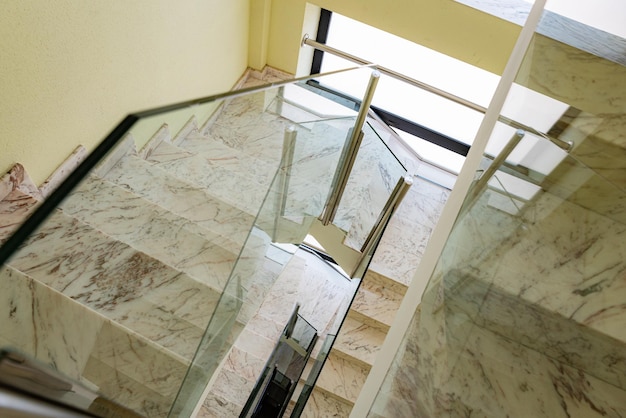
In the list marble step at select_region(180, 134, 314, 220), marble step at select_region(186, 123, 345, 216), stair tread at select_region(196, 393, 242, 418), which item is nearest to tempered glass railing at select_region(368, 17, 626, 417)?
marble step at select_region(186, 123, 345, 216)

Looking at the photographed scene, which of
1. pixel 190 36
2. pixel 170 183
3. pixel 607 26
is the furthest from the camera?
pixel 190 36

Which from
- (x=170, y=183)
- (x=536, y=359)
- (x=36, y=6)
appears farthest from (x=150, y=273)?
(x=536, y=359)

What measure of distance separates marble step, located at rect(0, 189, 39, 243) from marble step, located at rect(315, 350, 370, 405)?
309cm

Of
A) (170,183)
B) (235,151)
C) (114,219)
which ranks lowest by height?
(114,219)

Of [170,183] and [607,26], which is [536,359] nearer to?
[170,183]

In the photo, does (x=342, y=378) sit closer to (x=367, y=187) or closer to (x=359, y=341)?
(x=359, y=341)

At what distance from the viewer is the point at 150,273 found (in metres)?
2.51

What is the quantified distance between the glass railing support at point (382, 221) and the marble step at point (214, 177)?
1064 mm

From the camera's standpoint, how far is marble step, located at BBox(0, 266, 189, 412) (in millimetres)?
1858

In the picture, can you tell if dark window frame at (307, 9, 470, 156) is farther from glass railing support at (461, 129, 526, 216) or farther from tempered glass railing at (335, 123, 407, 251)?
glass railing support at (461, 129, 526, 216)

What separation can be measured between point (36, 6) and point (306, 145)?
1.67 m

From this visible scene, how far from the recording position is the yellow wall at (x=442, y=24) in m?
4.32

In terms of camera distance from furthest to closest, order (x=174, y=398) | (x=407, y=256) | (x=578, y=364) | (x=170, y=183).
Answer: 1. (x=407, y=256)
2. (x=170, y=183)
3. (x=174, y=398)
4. (x=578, y=364)

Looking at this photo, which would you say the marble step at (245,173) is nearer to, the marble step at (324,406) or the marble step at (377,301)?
the marble step at (377,301)
